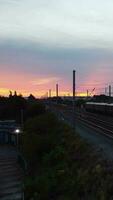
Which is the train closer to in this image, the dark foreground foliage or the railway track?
the railway track

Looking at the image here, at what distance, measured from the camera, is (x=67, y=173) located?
33.5 m

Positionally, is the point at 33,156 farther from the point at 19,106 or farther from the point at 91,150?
the point at 19,106

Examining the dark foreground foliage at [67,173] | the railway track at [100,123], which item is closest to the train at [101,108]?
the railway track at [100,123]

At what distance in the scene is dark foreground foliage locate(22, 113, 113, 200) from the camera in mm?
26902

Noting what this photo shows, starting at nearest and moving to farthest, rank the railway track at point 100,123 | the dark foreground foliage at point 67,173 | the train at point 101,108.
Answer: the dark foreground foliage at point 67,173
the railway track at point 100,123
the train at point 101,108

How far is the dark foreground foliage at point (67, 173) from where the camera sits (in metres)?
26.9

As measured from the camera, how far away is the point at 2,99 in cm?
14162

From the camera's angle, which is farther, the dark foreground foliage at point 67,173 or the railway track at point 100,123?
the railway track at point 100,123

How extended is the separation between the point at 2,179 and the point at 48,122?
12.0 m

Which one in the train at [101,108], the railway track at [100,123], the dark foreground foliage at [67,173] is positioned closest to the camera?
the dark foreground foliage at [67,173]

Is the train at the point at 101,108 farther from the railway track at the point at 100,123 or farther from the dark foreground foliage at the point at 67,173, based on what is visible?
the dark foreground foliage at the point at 67,173

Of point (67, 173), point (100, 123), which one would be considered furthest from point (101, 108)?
point (67, 173)

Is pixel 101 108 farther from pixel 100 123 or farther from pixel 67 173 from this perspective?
pixel 67 173

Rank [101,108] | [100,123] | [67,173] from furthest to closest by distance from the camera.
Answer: [101,108]
[100,123]
[67,173]
